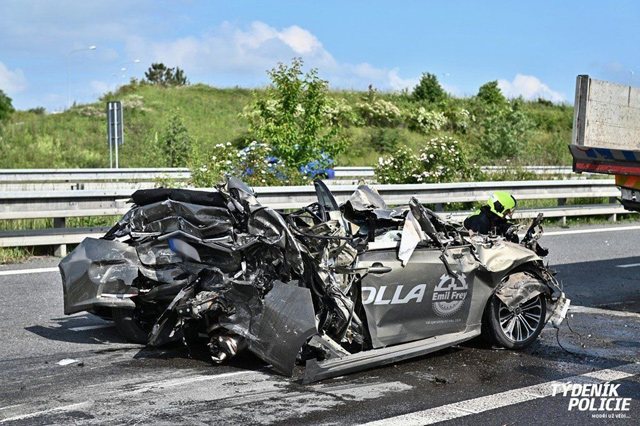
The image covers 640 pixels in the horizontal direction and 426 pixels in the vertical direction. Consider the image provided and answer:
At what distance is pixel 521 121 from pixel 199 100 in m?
24.4

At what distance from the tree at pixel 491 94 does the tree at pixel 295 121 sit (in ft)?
141

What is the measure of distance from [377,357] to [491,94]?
185 ft

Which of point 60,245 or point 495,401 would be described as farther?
point 60,245

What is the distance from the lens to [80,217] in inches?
522

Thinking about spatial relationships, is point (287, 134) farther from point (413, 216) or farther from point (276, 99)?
point (413, 216)

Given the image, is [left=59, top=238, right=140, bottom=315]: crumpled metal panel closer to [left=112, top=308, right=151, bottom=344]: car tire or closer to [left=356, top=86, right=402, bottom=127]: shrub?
[left=112, top=308, right=151, bottom=344]: car tire

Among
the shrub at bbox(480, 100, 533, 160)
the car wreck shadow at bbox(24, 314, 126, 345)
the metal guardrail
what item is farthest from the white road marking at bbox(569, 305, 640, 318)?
the shrub at bbox(480, 100, 533, 160)

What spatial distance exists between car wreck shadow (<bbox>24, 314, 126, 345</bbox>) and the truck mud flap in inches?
88.5

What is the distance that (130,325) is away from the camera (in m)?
7.20

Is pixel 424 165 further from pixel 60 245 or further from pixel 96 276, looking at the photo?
pixel 96 276

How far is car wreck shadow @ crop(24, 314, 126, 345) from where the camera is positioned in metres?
7.46

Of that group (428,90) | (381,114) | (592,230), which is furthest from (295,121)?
(428,90)

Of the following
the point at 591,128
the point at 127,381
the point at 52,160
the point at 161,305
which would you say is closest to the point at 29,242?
the point at 161,305

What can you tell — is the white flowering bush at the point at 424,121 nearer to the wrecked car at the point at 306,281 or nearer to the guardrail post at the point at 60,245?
the guardrail post at the point at 60,245
